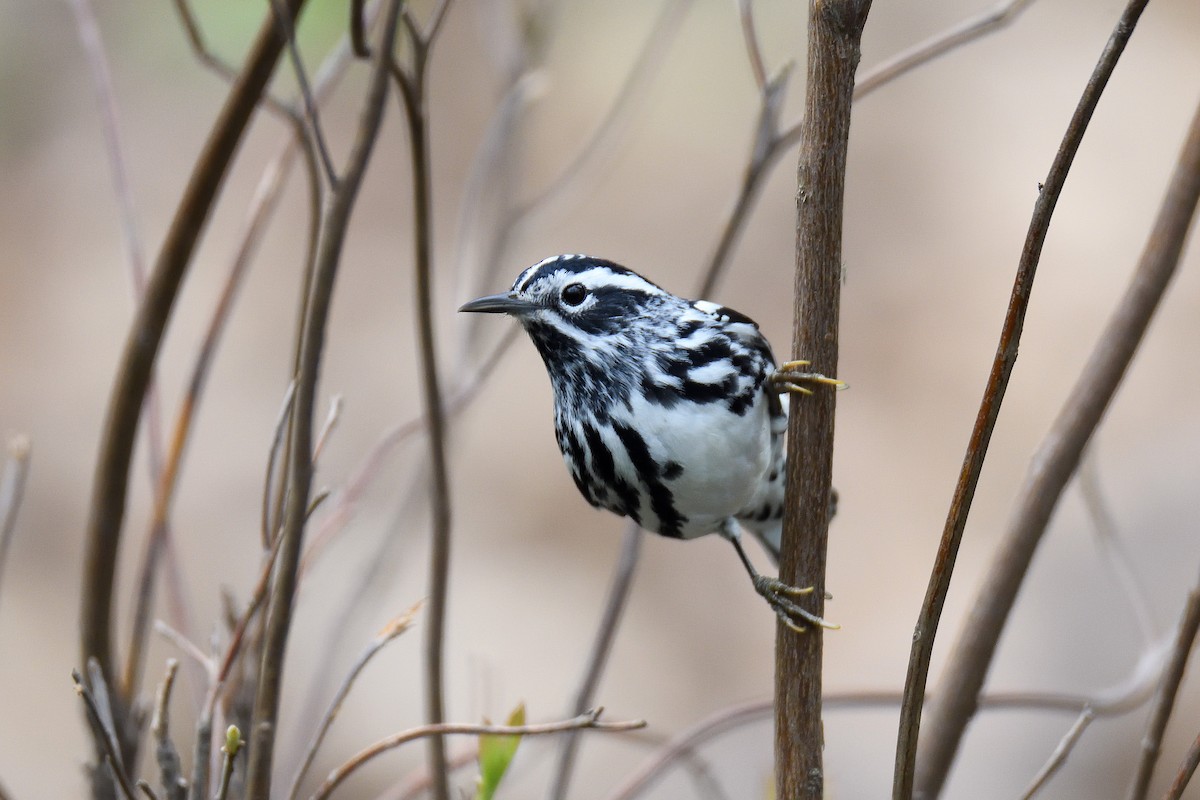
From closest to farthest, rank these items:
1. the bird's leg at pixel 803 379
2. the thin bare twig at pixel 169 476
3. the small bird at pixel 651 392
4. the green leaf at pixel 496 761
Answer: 1. the bird's leg at pixel 803 379
2. the green leaf at pixel 496 761
3. the thin bare twig at pixel 169 476
4. the small bird at pixel 651 392

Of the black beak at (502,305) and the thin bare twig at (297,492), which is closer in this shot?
the thin bare twig at (297,492)

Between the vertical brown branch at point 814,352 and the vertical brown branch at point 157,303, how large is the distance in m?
0.44

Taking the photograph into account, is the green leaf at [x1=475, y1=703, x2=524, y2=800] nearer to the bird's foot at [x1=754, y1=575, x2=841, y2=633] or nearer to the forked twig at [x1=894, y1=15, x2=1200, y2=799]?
the bird's foot at [x1=754, y1=575, x2=841, y2=633]

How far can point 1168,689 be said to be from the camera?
37.8 inches

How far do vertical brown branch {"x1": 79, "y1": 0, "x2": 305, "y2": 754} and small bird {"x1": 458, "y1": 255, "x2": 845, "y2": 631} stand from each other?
0.30m

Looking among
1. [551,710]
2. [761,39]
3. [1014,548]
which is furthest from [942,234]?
[1014,548]

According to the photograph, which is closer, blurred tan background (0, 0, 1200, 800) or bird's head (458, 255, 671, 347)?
bird's head (458, 255, 671, 347)

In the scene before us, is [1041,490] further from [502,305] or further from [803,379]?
[502,305]

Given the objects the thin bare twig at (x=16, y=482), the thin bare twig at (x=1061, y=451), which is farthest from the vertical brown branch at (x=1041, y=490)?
the thin bare twig at (x=16, y=482)

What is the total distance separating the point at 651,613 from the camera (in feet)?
11.8

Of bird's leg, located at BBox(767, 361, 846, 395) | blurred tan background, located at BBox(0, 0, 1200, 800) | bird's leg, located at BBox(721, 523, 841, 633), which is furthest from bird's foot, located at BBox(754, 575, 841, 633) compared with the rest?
blurred tan background, located at BBox(0, 0, 1200, 800)

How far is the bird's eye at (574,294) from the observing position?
1328mm

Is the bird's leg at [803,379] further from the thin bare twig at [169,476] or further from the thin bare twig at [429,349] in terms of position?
the thin bare twig at [169,476]

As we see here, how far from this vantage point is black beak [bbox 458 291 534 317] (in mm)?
1252
